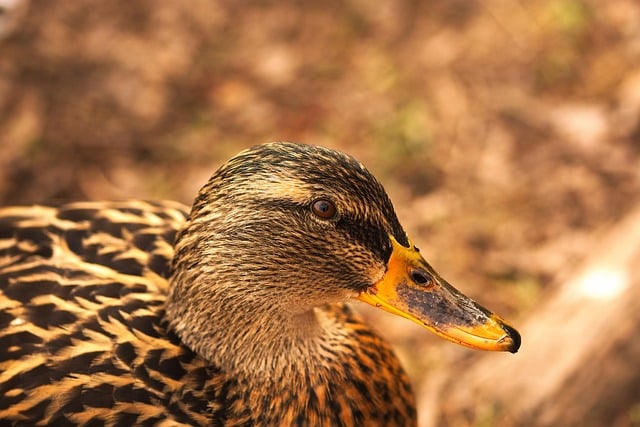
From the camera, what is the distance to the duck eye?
2055mm

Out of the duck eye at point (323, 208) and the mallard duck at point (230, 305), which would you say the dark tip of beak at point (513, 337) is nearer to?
the mallard duck at point (230, 305)

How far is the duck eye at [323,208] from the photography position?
2.05 m

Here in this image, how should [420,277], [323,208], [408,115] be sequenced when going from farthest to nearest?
[408,115], [420,277], [323,208]

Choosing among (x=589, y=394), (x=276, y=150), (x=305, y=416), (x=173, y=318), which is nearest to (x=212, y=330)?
(x=173, y=318)

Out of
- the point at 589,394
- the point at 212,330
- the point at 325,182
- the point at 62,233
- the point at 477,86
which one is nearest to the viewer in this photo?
the point at 325,182

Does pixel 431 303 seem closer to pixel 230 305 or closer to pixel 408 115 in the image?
pixel 230 305

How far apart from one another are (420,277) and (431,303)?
0.07 meters

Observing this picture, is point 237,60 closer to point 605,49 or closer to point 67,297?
point 605,49

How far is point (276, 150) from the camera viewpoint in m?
2.07

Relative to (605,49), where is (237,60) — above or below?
below

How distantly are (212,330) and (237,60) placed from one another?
315 centimetres

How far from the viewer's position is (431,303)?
2.20m

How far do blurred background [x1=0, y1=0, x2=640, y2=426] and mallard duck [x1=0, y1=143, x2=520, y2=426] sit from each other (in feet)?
4.92

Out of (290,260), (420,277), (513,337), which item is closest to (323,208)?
(290,260)
